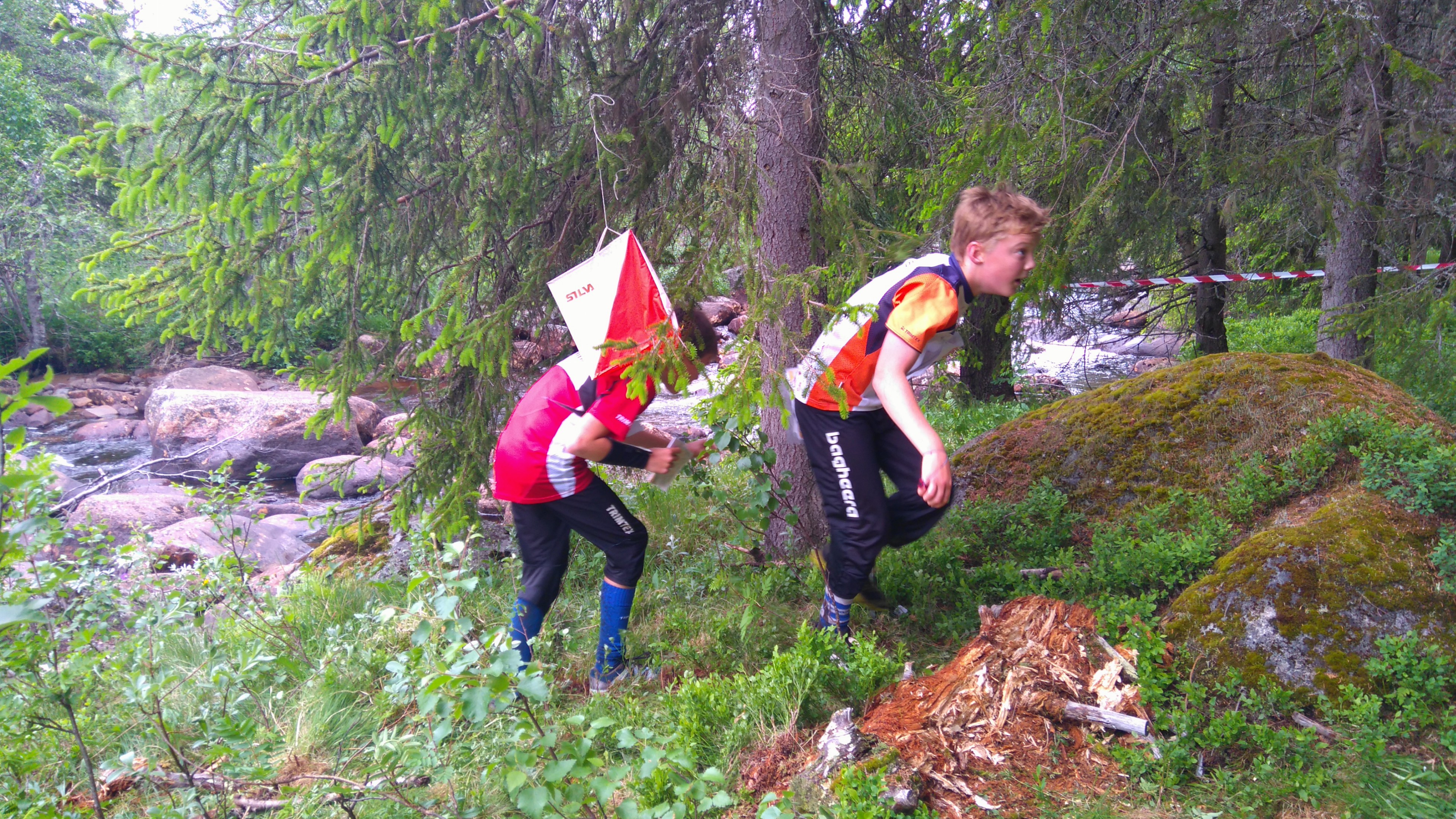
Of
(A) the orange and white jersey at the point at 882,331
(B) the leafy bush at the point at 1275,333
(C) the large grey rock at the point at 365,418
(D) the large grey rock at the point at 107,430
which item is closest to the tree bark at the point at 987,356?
(B) the leafy bush at the point at 1275,333

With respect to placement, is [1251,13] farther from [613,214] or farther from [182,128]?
[182,128]

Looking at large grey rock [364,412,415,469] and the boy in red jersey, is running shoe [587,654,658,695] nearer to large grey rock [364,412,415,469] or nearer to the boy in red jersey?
the boy in red jersey

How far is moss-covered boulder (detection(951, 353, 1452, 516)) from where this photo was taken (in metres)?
4.05

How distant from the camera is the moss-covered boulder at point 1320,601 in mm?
2830

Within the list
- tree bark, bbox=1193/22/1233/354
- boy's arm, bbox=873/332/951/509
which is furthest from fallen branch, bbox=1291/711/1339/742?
tree bark, bbox=1193/22/1233/354

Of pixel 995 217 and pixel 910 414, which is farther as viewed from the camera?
pixel 995 217

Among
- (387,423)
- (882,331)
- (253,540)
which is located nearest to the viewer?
(882,331)

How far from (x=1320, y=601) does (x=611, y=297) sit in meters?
2.96

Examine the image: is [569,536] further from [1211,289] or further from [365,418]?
[365,418]

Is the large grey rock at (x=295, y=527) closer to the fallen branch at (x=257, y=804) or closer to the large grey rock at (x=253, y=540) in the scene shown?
the large grey rock at (x=253, y=540)

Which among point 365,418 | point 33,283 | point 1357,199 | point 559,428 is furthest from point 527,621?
point 33,283

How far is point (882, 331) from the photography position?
3.16 meters

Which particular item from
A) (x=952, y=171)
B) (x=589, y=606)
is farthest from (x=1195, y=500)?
(x=589, y=606)

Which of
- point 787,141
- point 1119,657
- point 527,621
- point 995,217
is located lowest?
point 1119,657
